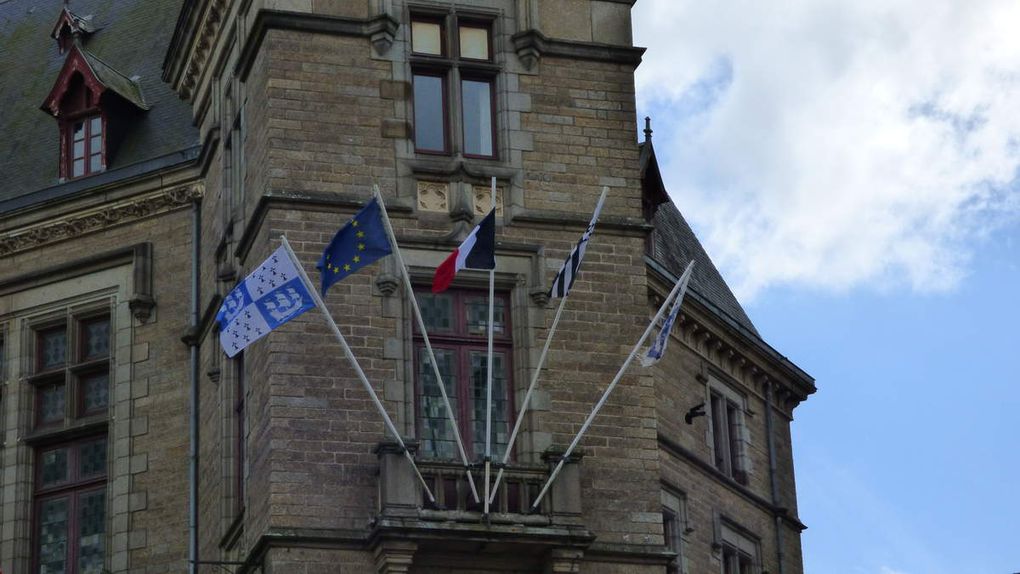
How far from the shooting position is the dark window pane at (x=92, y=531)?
34.4m

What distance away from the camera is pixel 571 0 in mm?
32750

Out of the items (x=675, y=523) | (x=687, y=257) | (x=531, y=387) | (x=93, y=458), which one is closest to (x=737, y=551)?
(x=675, y=523)

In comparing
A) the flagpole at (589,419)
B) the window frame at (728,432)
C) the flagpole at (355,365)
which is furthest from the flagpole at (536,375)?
the window frame at (728,432)

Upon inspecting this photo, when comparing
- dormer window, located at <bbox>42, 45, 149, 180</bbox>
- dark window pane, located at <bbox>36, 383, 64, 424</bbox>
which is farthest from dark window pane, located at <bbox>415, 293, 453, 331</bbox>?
dormer window, located at <bbox>42, 45, 149, 180</bbox>

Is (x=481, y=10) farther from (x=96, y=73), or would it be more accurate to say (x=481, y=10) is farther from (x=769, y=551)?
(x=769, y=551)

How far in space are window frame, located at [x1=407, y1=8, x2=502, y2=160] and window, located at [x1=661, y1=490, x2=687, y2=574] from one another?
859cm

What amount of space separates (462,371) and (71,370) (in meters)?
7.79

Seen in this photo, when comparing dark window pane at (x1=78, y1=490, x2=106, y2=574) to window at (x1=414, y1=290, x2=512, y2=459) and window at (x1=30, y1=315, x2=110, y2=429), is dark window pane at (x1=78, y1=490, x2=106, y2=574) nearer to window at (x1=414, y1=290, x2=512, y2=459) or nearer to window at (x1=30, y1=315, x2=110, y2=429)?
window at (x1=30, y1=315, x2=110, y2=429)

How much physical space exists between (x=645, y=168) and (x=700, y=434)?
4410mm

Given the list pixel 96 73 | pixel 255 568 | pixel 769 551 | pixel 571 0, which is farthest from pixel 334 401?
pixel 769 551

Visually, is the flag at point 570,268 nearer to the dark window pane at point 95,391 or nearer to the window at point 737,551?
the dark window pane at point 95,391

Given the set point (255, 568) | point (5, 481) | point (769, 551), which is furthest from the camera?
point (769, 551)

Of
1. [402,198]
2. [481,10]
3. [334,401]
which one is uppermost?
[481,10]

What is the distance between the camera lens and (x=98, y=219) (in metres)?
36.3
